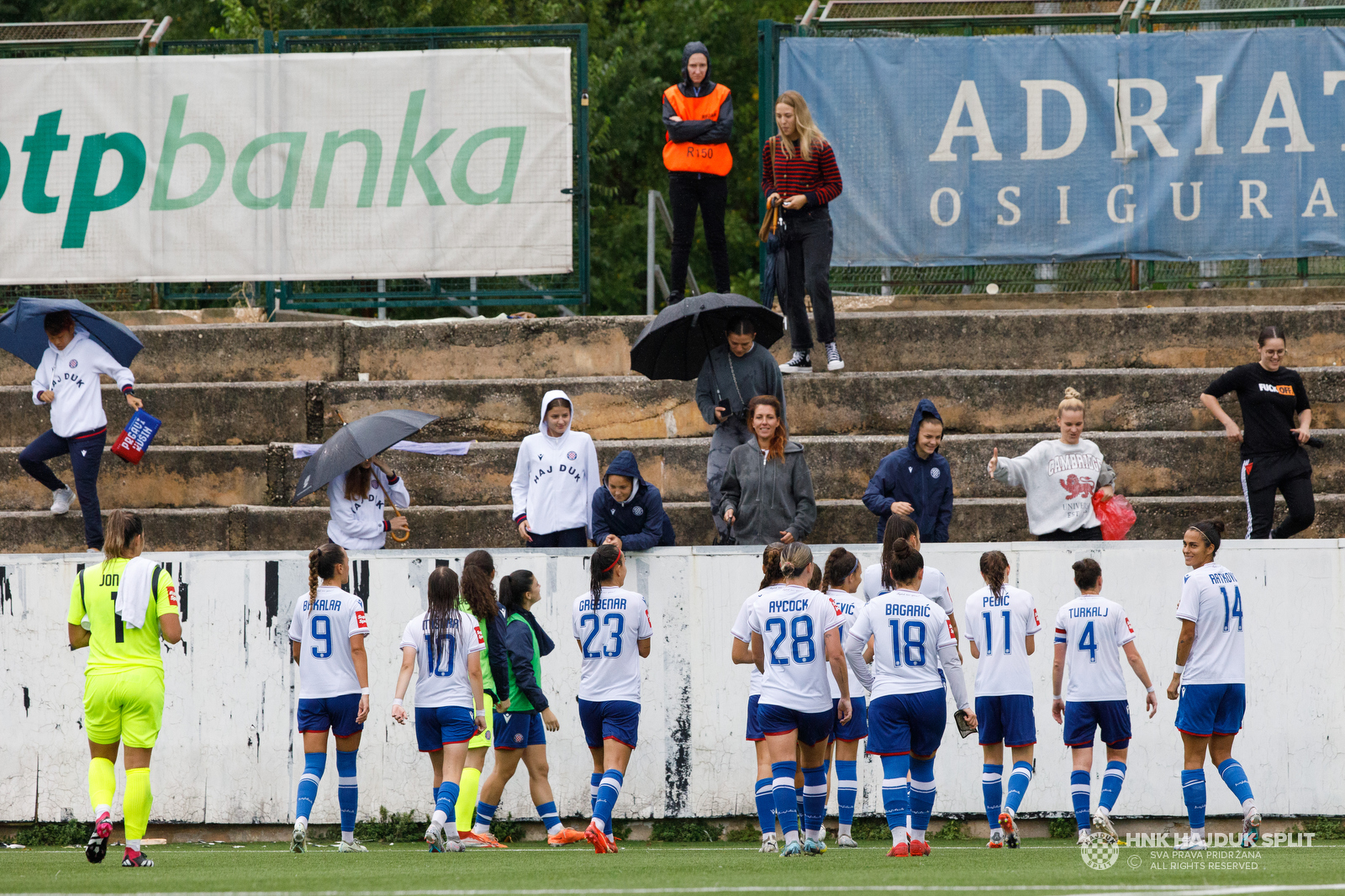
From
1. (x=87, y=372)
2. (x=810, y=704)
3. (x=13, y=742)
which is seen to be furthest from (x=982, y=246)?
(x=13, y=742)

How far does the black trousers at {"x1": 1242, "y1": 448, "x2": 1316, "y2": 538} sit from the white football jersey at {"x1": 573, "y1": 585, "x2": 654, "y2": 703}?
487cm

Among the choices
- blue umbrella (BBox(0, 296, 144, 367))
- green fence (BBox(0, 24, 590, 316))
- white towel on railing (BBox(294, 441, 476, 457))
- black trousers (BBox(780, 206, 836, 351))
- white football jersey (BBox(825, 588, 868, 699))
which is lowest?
white football jersey (BBox(825, 588, 868, 699))

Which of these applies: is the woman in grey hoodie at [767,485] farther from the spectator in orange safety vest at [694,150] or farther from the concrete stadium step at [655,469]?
the spectator in orange safety vest at [694,150]

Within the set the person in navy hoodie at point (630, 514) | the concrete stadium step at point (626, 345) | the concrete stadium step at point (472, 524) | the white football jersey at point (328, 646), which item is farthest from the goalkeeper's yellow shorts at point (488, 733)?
the concrete stadium step at point (626, 345)

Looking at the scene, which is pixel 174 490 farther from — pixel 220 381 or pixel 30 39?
pixel 30 39

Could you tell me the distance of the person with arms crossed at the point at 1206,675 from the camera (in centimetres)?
939

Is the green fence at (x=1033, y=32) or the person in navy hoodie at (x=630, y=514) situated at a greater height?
the green fence at (x=1033, y=32)

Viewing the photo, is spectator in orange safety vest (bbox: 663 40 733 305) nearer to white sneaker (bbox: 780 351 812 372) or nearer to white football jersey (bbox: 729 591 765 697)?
white sneaker (bbox: 780 351 812 372)

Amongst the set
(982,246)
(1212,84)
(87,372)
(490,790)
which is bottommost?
(490,790)

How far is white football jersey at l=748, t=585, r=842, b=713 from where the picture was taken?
8.80 m

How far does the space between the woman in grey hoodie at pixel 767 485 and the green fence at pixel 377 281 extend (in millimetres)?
4238

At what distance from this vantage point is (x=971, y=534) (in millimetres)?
12242

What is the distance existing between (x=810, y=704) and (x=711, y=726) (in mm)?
2041

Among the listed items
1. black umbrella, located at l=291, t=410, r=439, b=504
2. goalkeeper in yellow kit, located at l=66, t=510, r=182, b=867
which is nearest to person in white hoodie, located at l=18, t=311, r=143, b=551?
black umbrella, located at l=291, t=410, r=439, b=504
